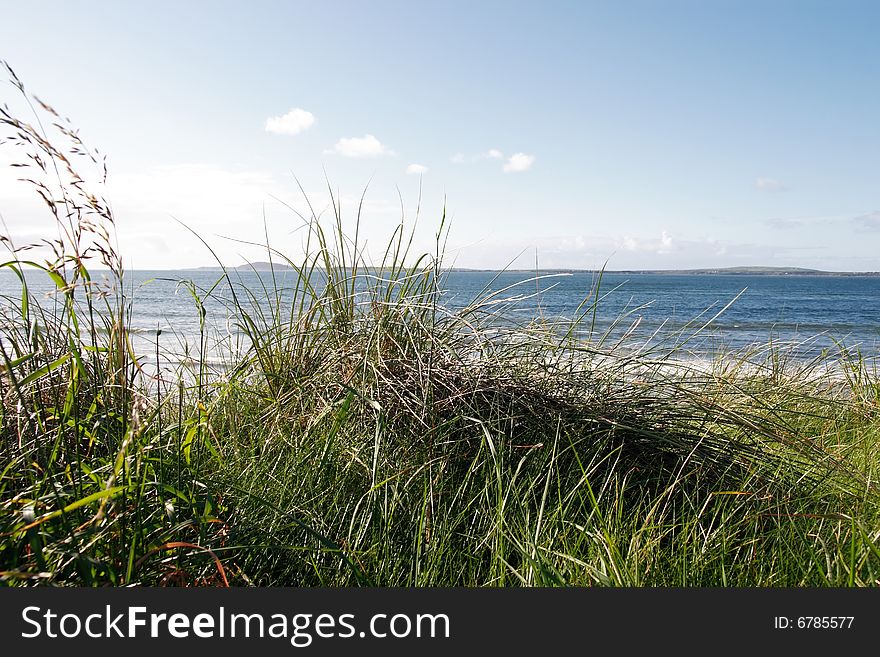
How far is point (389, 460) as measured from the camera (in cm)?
205

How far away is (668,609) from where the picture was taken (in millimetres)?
1410

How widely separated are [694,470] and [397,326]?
127cm

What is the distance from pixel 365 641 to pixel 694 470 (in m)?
1.35

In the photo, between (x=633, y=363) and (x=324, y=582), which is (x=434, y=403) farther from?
(x=633, y=363)

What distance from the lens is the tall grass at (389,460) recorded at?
4.88 ft

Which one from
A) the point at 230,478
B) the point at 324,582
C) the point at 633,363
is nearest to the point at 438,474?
the point at 324,582

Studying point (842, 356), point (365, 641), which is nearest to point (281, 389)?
point (365, 641)

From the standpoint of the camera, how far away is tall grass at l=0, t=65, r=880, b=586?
4.88ft

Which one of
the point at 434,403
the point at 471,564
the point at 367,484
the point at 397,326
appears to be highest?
the point at 397,326

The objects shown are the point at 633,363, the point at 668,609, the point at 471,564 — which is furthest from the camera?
the point at 633,363

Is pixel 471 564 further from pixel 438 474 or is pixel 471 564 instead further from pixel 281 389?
pixel 281 389

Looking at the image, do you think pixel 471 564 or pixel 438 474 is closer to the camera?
pixel 471 564

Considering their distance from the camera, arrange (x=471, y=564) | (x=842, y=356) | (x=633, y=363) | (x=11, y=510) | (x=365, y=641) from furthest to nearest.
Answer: (x=842, y=356) → (x=633, y=363) → (x=471, y=564) → (x=11, y=510) → (x=365, y=641)

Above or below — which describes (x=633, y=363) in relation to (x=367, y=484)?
above
